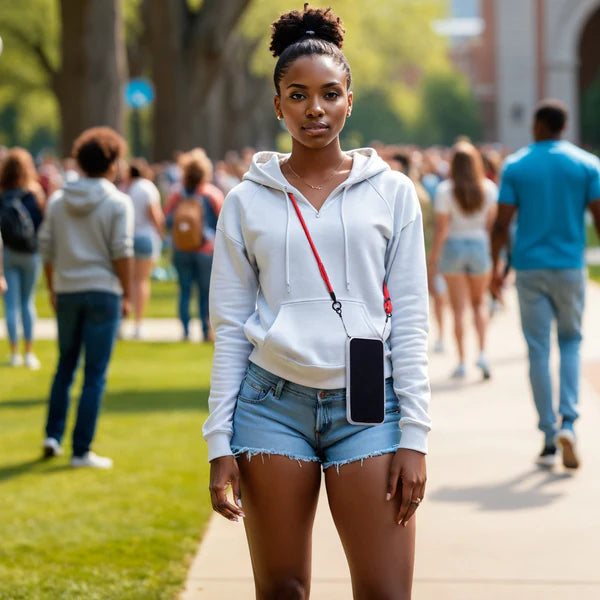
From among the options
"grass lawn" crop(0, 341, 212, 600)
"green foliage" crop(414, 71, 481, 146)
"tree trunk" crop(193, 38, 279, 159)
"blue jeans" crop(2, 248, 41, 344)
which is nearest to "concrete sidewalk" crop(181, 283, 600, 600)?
"grass lawn" crop(0, 341, 212, 600)

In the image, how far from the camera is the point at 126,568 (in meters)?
5.61

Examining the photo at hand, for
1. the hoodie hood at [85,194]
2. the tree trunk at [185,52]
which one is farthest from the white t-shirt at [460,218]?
the tree trunk at [185,52]

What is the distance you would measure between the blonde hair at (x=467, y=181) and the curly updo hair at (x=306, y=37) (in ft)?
24.1

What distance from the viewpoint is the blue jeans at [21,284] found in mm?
11836

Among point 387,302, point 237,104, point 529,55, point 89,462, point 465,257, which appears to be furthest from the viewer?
point 529,55

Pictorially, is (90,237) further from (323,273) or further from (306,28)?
(323,273)

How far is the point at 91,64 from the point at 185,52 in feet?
20.0

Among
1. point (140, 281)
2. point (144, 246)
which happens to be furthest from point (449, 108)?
point (144, 246)

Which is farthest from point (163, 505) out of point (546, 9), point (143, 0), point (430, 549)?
point (546, 9)

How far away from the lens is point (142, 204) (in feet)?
45.5

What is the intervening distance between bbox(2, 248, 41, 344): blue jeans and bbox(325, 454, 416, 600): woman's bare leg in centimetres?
890

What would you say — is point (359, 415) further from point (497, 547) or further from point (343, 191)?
point (497, 547)

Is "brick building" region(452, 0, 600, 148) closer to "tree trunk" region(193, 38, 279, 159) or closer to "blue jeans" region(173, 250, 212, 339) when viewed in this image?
"tree trunk" region(193, 38, 279, 159)

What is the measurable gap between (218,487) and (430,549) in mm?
2702
